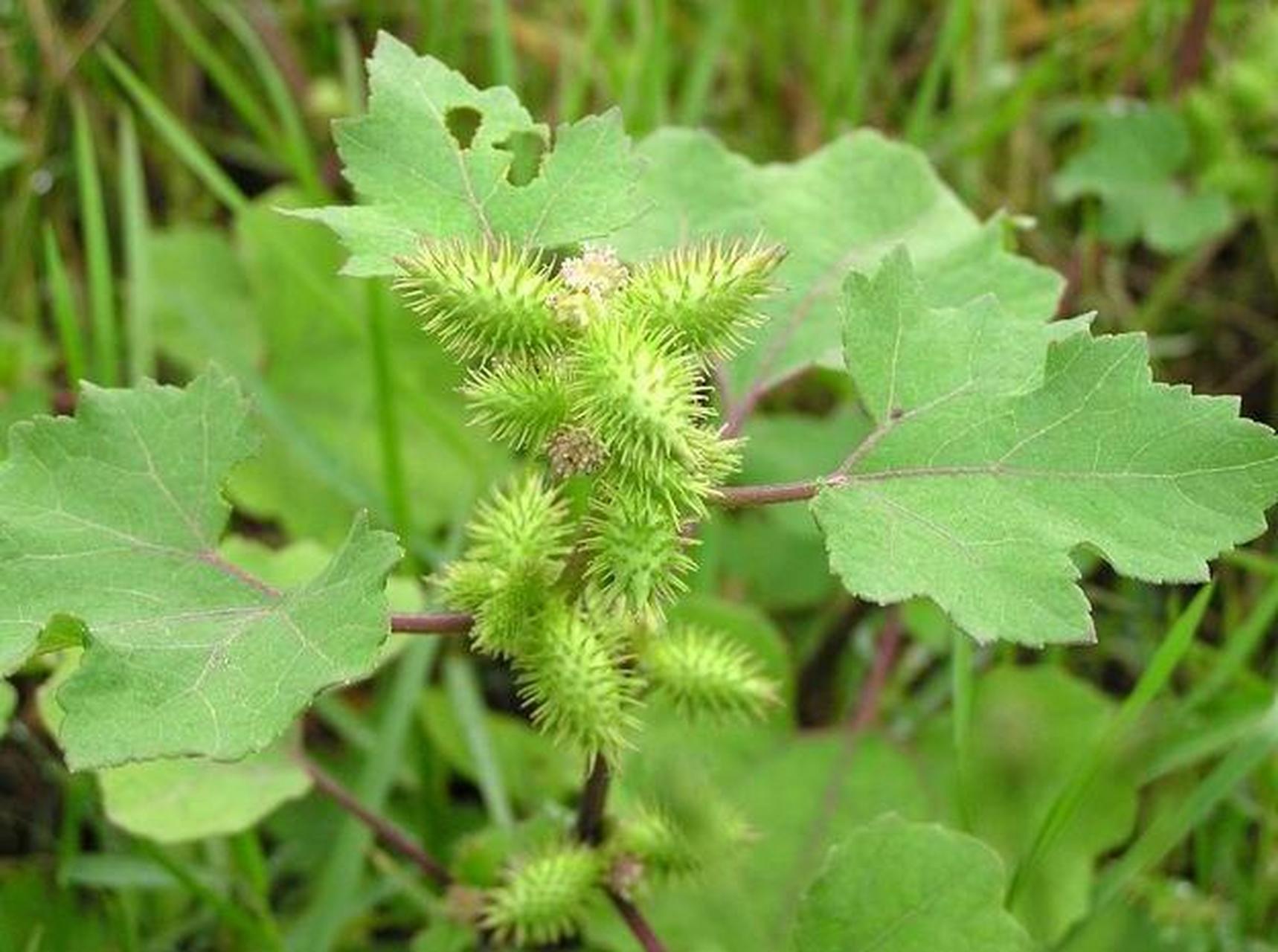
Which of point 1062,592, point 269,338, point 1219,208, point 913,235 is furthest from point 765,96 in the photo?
point 1062,592

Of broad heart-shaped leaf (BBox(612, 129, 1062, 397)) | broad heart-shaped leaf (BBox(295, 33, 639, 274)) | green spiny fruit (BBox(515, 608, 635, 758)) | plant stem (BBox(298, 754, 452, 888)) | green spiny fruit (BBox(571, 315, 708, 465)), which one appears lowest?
plant stem (BBox(298, 754, 452, 888))

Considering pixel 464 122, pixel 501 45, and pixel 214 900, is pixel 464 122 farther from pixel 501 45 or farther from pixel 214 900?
pixel 214 900

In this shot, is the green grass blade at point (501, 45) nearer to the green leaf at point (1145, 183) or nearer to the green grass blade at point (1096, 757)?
the green leaf at point (1145, 183)

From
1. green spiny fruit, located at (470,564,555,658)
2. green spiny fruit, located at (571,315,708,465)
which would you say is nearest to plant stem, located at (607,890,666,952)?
green spiny fruit, located at (470,564,555,658)

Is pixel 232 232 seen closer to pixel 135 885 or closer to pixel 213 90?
pixel 213 90

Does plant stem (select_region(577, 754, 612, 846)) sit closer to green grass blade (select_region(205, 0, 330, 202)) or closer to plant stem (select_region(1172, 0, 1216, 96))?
green grass blade (select_region(205, 0, 330, 202))

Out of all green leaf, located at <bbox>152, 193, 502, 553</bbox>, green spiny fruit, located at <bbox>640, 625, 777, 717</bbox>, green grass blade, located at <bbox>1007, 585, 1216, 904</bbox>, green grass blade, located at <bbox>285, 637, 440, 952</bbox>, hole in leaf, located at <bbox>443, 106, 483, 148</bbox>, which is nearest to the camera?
green spiny fruit, located at <bbox>640, 625, 777, 717</bbox>
